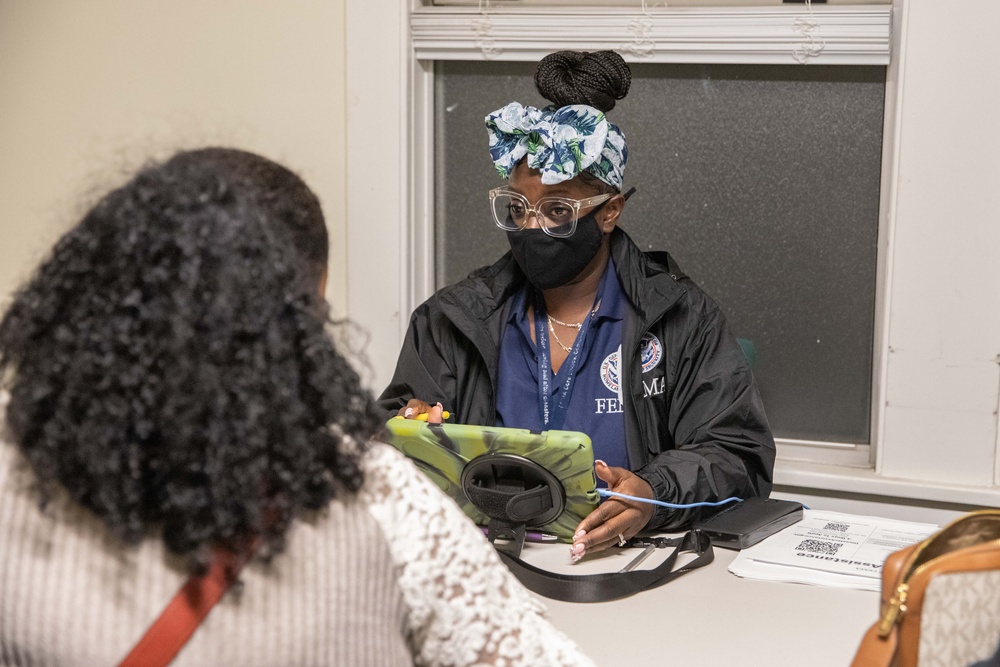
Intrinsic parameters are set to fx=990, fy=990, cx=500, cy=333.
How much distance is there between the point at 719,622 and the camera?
1.46 m

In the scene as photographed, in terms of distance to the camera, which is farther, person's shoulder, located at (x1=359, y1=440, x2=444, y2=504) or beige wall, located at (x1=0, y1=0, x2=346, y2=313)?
beige wall, located at (x1=0, y1=0, x2=346, y2=313)

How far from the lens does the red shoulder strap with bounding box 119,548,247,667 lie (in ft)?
2.53

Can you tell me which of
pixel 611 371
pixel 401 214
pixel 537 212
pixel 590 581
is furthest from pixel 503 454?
pixel 401 214

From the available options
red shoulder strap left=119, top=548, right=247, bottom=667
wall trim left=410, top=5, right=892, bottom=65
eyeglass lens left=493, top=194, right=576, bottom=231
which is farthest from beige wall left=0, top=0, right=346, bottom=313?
red shoulder strap left=119, top=548, right=247, bottom=667

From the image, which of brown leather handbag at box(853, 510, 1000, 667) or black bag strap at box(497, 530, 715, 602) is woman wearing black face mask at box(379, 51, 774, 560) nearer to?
black bag strap at box(497, 530, 715, 602)

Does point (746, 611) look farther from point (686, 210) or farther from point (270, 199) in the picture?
point (686, 210)

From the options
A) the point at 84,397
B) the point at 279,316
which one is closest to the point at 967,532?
the point at 279,316

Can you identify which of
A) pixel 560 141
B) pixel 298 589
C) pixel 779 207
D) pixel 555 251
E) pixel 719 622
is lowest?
pixel 719 622

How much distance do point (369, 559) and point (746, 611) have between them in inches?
33.1

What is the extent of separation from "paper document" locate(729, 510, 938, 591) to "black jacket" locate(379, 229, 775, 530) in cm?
16

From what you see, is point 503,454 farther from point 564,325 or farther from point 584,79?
point 584,79

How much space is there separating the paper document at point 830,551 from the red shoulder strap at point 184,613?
1053mm

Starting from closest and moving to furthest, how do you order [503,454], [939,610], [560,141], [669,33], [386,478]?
1. [386,478]
2. [939,610]
3. [503,454]
4. [560,141]
5. [669,33]

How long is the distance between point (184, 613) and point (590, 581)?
87cm
